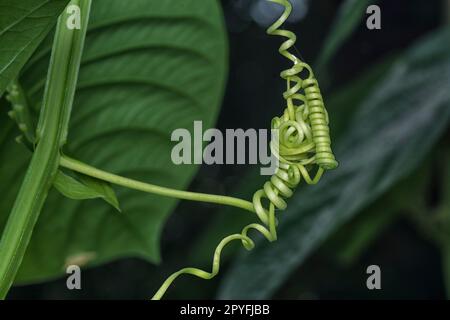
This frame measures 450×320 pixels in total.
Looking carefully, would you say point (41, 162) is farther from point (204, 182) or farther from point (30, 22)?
point (204, 182)

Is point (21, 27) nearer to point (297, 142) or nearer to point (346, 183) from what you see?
point (297, 142)

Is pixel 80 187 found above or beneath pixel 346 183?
beneath

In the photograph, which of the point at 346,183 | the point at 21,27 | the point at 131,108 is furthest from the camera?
the point at 346,183

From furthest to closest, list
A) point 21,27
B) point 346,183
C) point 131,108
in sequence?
1. point 346,183
2. point 131,108
3. point 21,27

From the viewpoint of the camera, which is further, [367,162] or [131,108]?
[367,162]

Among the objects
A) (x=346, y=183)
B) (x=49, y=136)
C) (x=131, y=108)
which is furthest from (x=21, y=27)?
(x=346, y=183)

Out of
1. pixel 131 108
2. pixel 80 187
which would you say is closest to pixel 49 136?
pixel 80 187

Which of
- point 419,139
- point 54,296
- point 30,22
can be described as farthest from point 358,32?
point 30,22
